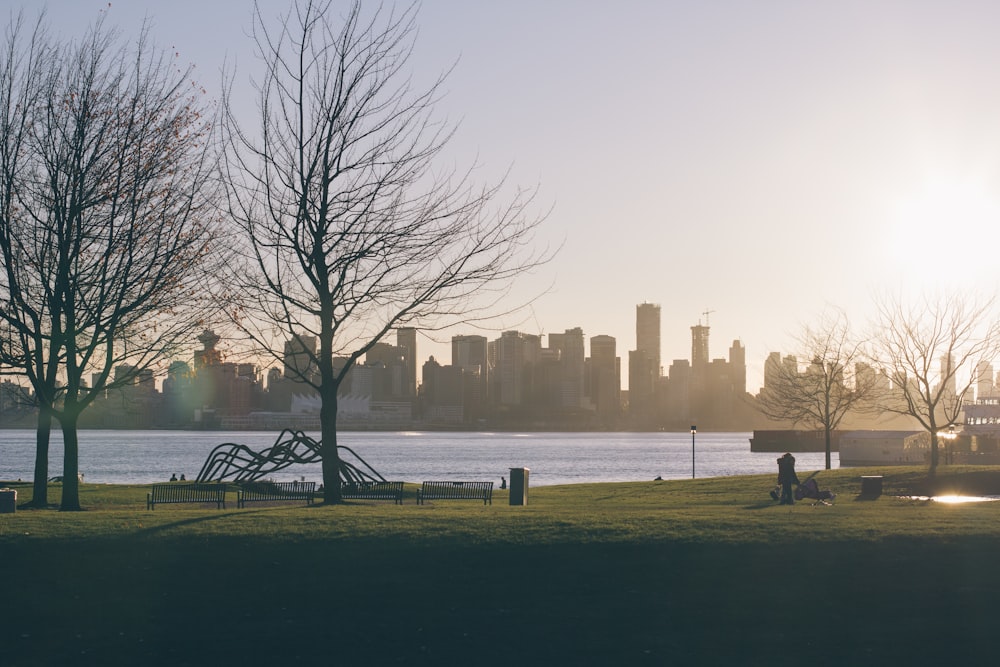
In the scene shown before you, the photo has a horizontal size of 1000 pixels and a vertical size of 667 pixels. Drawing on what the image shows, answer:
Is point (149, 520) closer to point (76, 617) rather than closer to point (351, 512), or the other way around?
point (351, 512)

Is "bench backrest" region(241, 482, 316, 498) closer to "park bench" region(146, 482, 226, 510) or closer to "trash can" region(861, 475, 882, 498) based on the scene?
"park bench" region(146, 482, 226, 510)

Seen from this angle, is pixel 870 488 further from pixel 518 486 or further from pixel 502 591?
pixel 502 591

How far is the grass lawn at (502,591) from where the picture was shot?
14.5 m

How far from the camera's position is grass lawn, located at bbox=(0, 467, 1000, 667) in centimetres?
1453

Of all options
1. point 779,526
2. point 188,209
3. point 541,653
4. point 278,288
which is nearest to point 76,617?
point 541,653

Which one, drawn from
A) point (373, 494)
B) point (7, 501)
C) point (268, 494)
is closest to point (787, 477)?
point (373, 494)

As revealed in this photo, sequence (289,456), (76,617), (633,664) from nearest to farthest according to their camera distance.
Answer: (633,664) → (76,617) → (289,456)

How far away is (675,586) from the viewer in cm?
1684

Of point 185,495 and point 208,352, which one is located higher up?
point 208,352

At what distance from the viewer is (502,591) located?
54.7ft

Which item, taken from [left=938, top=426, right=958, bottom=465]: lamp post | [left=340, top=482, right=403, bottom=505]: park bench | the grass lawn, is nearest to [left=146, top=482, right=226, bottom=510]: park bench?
[left=340, top=482, right=403, bottom=505]: park bench

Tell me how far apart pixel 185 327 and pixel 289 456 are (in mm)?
13189

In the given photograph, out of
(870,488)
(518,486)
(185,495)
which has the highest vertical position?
(518,486)

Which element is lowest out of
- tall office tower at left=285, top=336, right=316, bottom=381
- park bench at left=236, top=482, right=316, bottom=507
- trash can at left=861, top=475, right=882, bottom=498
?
park bench at left=236, top=482, right=316, bottom=507
